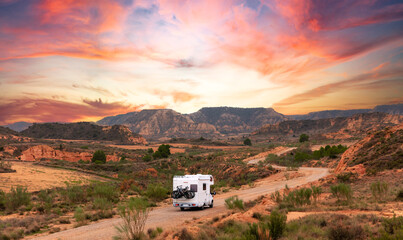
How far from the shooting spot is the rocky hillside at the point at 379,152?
90.2 ft

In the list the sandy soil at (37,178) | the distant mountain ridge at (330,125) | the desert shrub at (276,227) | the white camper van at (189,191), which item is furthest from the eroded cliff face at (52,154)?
the distant mountain ridge at (330,125)

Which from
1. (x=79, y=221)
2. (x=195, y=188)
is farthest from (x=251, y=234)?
(x=79, y=221)

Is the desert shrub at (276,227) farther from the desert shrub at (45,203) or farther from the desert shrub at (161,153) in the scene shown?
the desert shrub at (161,153)

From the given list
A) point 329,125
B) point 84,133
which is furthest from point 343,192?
point 329,125

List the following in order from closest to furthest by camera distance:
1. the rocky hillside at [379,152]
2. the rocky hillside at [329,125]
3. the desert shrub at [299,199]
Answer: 1. the desert shrub at [299,199]
2. the rocky hillside at [379,152]
3. the rocky hillside at [329,125]

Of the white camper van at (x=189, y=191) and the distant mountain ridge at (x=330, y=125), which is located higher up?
the distant mountain ridge at (x=330, y=125)

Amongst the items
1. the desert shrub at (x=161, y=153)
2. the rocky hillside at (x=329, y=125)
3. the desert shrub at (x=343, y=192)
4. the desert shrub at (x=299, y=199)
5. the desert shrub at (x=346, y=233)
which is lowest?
the desert shrub at (x=161, y=153)

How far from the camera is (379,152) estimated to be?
3088 cm

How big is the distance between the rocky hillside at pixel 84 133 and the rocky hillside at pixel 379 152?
113996 mm

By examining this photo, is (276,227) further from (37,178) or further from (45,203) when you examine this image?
(37,178)

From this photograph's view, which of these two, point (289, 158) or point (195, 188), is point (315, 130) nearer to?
point (289, 158)

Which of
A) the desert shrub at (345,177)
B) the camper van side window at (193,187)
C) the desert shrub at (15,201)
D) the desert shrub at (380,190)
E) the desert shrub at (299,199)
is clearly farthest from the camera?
the desert shrub at (345,177)

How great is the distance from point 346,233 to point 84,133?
15540 centimetres

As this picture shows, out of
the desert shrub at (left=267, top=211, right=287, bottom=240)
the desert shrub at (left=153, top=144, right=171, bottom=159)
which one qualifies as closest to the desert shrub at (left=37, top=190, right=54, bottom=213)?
the desert shrub at (left=267, top=211, right=287, bottom=240)
